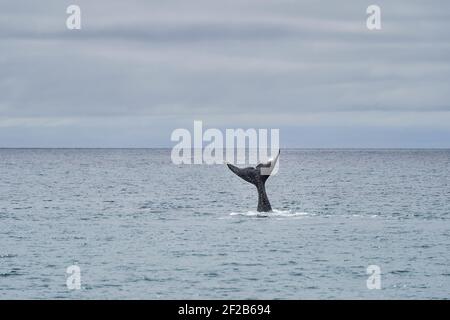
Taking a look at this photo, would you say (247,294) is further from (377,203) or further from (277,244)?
(377,203)

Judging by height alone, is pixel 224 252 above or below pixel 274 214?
below

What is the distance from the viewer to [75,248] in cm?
4275

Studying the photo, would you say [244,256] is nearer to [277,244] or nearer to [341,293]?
[277,244]

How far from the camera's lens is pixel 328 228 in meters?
49.9

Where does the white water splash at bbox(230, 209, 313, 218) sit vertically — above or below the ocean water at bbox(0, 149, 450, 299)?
above

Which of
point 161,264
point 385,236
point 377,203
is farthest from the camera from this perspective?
point 377,203

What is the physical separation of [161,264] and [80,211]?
2860 centimetres

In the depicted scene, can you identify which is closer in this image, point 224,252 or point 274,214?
point 224,252

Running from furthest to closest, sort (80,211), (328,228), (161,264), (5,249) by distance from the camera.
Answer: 1. (80,211)
2. (328,228)
3. (5,249)
4. (161,264)

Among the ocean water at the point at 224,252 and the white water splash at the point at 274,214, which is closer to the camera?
the ocean water at the point at 224,252

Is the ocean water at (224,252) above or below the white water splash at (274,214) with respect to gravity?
below

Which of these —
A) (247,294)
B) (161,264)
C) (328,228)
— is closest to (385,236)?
(328,228)

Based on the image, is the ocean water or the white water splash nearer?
the ocean water
